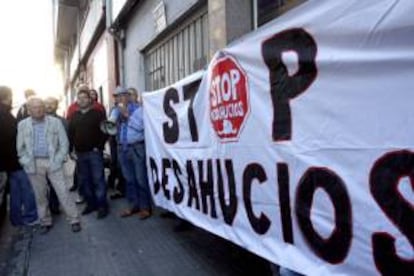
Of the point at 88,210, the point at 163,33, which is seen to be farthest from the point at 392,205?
the point at 163,33

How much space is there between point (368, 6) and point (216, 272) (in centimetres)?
298

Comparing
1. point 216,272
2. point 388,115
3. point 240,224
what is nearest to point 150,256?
point 216,272

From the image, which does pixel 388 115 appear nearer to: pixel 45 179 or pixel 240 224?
pixel 240 224

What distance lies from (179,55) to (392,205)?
647 centimetres

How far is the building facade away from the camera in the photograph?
6.41 metres

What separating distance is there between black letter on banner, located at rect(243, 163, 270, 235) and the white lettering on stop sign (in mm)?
536

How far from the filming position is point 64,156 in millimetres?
7125

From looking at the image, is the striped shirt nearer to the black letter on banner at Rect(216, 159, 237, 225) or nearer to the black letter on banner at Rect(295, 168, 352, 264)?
the black letter on banner at Rect(216, 159, 237, 225)

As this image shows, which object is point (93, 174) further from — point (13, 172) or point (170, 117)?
point (170, 117)

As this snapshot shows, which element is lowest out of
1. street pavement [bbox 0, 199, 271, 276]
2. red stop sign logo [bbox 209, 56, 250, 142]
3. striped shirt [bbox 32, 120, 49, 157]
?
street pavement [bbox 0, 199, 271, 276]

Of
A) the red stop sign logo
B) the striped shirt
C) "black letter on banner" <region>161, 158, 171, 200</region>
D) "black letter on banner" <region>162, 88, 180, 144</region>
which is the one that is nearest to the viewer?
the red stop sign logo

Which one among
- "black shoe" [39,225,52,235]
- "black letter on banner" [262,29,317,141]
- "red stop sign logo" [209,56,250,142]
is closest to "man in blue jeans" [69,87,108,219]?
"black shoe" [39,225,52,235]

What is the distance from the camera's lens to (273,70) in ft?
12.6

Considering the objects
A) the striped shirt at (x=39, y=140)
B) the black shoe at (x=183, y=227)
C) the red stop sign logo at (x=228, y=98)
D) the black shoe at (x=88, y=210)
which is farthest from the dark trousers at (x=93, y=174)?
the red stop sign logo at (x=228, y=98)
